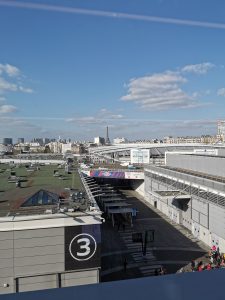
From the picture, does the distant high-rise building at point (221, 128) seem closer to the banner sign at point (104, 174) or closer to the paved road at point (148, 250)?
the banner sign at point (104, 174)

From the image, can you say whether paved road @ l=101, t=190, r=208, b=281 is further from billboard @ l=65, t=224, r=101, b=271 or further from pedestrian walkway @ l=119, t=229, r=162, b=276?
billboard @ l=65, t=224, r=101, b=271

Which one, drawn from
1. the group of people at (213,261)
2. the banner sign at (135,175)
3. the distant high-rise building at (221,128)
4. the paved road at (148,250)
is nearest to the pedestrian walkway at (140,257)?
the paved road at (148,250)

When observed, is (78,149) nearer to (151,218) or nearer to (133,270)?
(151,218)

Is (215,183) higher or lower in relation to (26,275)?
higher

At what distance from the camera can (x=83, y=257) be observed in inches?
399

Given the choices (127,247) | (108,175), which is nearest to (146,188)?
(108,175)

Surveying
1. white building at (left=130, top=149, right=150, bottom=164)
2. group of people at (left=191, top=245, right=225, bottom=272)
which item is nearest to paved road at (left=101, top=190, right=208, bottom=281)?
group of people at (left=191, top=245, right=225, bottom=272)

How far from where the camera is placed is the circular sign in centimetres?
1003

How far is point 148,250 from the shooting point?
16.1 meters

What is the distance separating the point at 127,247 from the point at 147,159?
2480 centimetres

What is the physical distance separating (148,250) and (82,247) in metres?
6.84

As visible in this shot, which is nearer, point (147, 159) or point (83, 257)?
point (83, 257)

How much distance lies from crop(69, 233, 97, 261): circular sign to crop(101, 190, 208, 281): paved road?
294cm

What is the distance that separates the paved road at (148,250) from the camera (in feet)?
44.5
